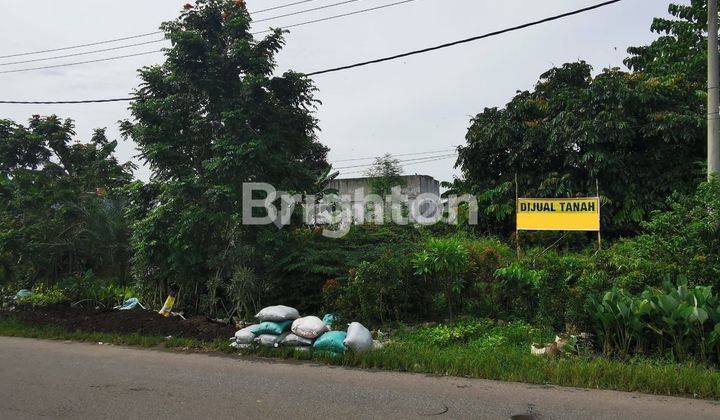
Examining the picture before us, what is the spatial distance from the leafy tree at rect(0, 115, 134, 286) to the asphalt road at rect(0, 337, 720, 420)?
222 inches

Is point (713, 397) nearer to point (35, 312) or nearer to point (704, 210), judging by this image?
point (704, 210)

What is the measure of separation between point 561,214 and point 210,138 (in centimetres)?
731

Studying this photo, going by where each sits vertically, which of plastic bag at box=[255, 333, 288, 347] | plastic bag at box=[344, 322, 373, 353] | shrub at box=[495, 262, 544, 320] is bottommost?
plastic bag at box=[255, 333, 288, 347]

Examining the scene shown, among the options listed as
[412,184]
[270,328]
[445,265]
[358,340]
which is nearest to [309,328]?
[270,328]

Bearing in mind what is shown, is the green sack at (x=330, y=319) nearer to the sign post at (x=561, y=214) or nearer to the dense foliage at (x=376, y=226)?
the dense foliage at (x=376, y=226)

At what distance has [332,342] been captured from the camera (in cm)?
762

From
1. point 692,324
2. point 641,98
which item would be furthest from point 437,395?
point 641,98

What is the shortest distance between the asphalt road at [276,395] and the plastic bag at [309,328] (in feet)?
2.05

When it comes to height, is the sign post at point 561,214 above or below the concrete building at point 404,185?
below

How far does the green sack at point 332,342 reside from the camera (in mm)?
7590

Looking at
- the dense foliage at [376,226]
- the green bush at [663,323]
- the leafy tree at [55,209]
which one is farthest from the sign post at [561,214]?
the leafy tree at [55,209]

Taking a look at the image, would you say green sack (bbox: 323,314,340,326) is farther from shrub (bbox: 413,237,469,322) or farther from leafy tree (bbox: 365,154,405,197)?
leafy tree (bbox: 365,154,405,197)

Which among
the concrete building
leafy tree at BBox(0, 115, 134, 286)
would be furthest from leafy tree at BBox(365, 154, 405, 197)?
leafy tree at BBox(0, 115, 134, 286)

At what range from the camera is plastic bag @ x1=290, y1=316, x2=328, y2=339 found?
7898 millimetres
